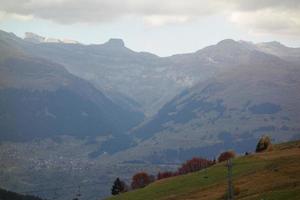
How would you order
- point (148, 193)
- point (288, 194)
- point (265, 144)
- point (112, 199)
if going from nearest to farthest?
point (288, 194) → point (148, 193) → point (112, 199) → point (265, 144)

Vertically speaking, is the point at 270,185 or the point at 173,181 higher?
the point at 173,181

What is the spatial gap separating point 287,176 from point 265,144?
79.7m

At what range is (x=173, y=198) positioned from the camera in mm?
112625

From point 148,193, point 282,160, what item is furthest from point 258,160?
point 148,193

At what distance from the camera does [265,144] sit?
172 meters

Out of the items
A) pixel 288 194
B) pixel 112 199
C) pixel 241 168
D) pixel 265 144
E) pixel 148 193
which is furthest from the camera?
pixel 265 144

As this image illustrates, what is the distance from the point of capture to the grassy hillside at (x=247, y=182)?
271 ft

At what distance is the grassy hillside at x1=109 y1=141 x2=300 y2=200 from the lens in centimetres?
8250

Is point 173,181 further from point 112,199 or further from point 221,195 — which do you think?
point 221,195

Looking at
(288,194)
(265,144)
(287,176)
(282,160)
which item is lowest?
(288,194)

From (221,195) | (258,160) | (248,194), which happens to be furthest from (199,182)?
(248,194)

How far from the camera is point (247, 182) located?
100812mm

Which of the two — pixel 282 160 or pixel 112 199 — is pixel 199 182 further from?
pixel 112 199

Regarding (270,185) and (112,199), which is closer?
(270,185)
